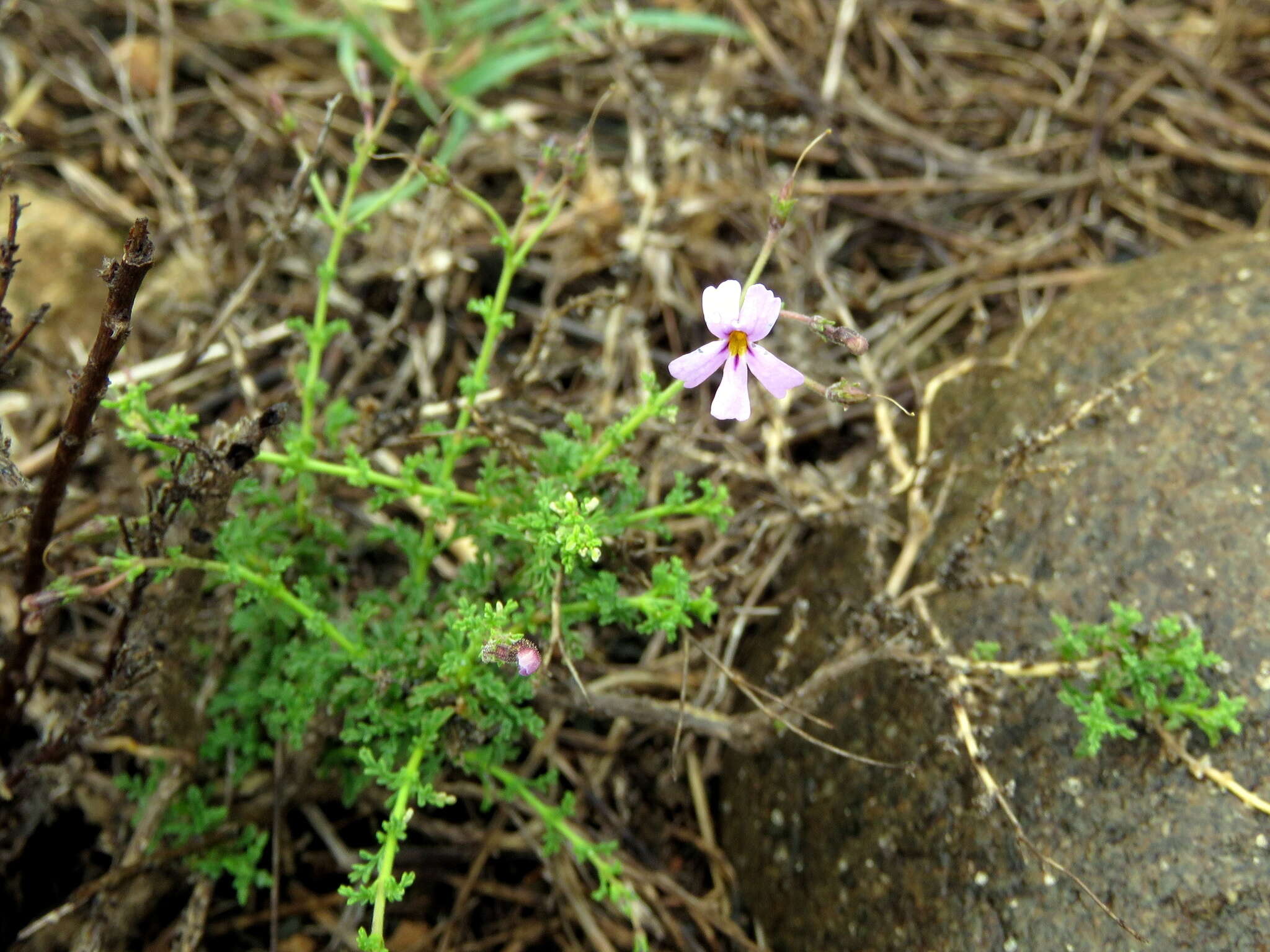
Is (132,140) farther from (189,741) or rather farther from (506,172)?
(189,741)

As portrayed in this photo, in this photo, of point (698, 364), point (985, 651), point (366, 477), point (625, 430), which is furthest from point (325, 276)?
point (985, 651)

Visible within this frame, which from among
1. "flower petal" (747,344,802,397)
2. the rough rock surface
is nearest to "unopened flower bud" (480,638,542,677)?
"flower petal" (747,344,802,397)

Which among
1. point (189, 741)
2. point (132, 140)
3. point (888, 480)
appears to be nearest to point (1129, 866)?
point (888, 480)

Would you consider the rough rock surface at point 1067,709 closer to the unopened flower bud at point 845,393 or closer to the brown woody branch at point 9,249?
the unopened flower bud at point 845,393

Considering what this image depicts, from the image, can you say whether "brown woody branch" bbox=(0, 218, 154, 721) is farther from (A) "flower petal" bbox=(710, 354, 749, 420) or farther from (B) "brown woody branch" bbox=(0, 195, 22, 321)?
(A) "flower petal" bbox=(710, 354, 749, 420)

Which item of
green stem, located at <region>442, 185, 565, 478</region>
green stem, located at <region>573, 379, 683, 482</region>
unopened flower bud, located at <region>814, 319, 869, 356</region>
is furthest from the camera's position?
green stem, located at <region>442, 185, 565, 478</region>

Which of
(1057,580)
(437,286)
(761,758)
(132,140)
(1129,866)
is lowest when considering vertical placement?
(761,758)
